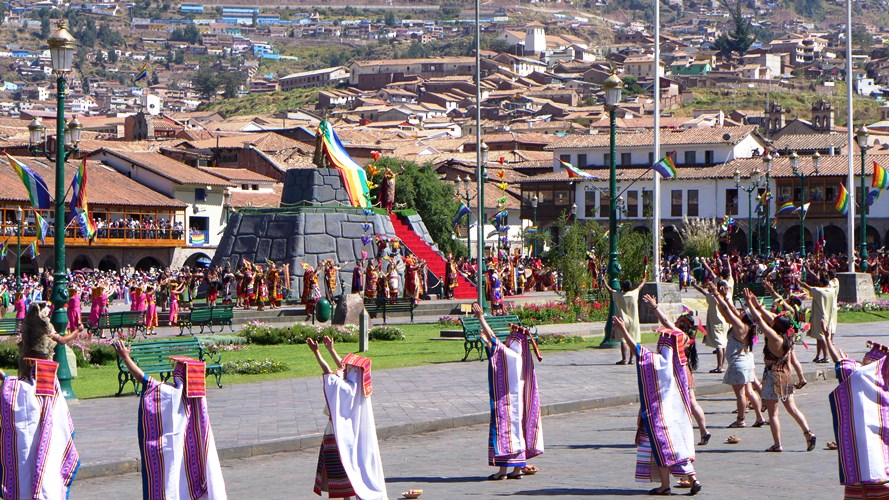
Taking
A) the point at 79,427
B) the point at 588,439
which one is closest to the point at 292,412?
the point at 79,427

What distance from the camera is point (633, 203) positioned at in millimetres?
68500

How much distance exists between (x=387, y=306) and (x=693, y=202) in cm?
3821

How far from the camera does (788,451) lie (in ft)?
39.7

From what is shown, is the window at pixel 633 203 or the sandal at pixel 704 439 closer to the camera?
the sandal at pixel 704 439

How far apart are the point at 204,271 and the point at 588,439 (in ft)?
88.3

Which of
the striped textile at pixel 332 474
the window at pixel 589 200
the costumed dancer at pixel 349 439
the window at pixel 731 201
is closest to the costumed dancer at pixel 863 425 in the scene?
the costumed dancer at pixel 349 439

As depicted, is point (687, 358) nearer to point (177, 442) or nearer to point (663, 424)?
point (663, 424)

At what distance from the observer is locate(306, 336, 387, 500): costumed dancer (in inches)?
365

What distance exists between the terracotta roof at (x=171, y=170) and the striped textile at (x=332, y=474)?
53237 mm

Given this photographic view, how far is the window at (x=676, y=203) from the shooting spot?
67.8 meters

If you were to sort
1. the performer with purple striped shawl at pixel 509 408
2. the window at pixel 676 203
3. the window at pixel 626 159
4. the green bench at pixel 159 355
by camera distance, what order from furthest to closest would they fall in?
the window at pixel 626 159
the window at pixel 676 203
the green bench at pixel 159 355
the performer with purple striped shawl at pixel 509 408

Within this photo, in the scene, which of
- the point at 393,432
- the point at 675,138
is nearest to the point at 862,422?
the point at 393,432

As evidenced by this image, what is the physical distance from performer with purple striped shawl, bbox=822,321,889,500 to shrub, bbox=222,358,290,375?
11220 mm

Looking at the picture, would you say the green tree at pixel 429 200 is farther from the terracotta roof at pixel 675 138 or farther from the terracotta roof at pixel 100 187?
the terracotta roof at pixel 675 138
